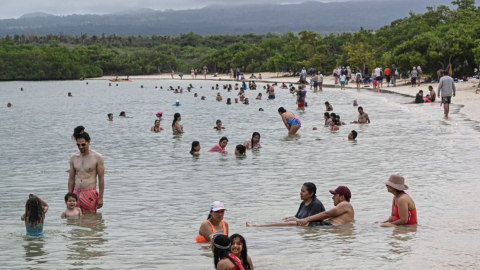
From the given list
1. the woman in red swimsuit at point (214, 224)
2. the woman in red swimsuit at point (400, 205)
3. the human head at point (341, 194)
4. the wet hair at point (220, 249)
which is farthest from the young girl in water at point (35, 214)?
the woman in red swimsuit at point (400, 205)

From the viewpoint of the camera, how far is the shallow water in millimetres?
9297

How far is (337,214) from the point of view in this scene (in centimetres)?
1065

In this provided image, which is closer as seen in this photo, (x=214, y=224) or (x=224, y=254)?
(x=224, y=254)

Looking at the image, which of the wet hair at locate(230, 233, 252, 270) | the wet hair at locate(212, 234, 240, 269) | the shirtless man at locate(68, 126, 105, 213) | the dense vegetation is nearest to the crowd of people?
the shirtless man at locate(68, 126, 105, 213)

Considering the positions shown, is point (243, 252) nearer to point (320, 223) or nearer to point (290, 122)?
point (320, 223)

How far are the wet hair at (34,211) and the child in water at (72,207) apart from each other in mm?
553

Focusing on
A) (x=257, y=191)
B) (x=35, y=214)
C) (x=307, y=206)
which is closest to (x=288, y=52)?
(x=257, y=191)

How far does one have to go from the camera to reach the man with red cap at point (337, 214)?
10570 mm

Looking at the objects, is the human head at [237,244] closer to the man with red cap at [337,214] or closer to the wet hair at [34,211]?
the man with red cap at [337,214]

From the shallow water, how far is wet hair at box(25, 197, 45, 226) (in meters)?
0.30

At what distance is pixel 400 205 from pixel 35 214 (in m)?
5.35

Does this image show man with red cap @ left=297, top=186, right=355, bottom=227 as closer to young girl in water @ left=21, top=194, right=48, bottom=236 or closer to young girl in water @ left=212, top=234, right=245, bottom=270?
young girl in water @ left=212, top=234, right=245, bottom=270

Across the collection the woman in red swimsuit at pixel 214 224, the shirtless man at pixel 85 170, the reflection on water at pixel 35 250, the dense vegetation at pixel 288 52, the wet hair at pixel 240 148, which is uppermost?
the dense vegetation at pixel 288 52

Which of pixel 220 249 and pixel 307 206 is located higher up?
pixel 220 249
